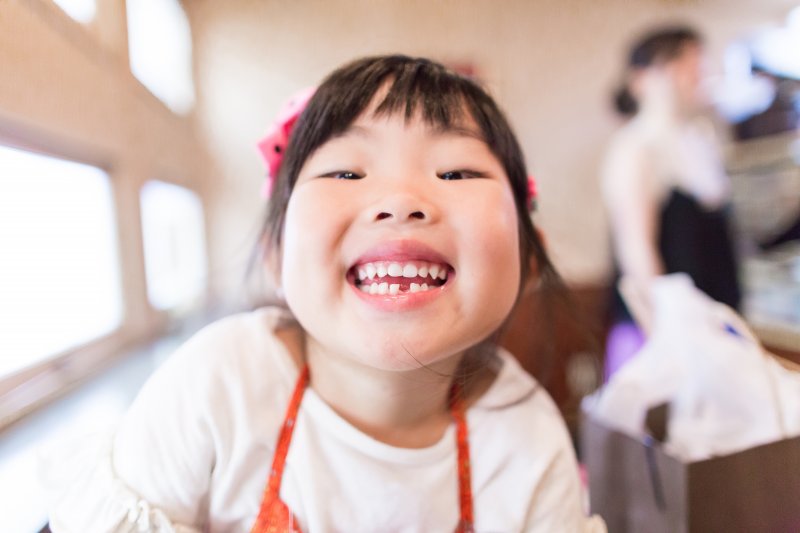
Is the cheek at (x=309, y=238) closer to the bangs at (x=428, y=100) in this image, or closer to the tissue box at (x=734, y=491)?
the bangs at (x=428, y=100)

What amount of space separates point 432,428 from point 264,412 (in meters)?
0.18

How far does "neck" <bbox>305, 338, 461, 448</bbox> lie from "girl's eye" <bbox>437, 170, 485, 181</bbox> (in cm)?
18

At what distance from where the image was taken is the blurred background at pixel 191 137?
1.01 feet

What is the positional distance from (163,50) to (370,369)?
33 centimetres

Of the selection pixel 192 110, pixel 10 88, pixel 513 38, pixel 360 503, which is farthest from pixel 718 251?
pixel 10 88

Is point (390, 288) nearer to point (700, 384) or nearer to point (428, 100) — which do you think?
point (428, 100)

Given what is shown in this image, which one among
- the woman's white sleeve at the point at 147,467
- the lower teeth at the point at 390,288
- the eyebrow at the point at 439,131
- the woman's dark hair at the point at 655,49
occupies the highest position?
the woman's dark hair at the point at 655,49

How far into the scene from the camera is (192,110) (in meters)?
0.41

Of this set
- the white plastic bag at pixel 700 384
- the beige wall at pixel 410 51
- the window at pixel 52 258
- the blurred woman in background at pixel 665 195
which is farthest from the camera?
the blurred woman in background at pixel 665 195

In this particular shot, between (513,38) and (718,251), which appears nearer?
(513,38)

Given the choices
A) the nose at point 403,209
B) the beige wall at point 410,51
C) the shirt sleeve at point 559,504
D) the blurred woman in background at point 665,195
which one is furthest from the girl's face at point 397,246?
the blurred woman in background at point 665,195

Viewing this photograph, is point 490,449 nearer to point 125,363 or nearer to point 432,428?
point 432,428

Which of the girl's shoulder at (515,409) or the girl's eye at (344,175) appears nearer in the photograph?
the girl's eye at (344,175)

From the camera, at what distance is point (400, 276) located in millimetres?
346
